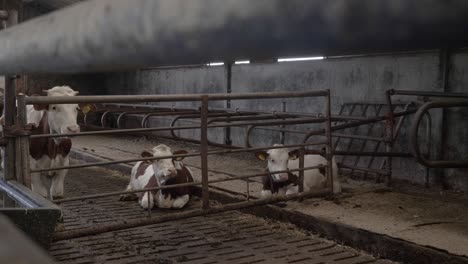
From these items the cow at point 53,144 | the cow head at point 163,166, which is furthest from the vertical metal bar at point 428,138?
the cow at point 53,144

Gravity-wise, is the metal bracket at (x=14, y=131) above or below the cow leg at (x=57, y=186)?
above

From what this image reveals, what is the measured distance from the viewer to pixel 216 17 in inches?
15.1

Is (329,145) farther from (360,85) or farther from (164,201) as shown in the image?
(360,85)

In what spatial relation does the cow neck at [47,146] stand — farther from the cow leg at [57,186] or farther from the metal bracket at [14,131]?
the metal bracket at [14,131]

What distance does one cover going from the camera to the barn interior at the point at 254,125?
1.16 feet

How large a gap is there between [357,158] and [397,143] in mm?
578

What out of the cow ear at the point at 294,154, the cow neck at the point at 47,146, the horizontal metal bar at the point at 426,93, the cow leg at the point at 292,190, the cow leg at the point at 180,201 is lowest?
the cow leg at the point at 180,201

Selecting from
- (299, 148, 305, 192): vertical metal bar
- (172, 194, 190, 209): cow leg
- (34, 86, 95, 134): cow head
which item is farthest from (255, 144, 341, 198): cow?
(34, 86, 95, 134): cow head

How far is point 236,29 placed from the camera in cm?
38

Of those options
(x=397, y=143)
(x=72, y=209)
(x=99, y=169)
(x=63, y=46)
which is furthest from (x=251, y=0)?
(x=99, y=169)

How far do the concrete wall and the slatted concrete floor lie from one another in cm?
253

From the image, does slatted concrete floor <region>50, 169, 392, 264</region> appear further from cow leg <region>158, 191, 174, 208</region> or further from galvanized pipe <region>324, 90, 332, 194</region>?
galvanized pipe <region>324, 90, 332, 194</region>

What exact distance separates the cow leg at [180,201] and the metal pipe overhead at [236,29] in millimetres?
4951

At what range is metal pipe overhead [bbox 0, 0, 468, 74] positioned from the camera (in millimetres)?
304
